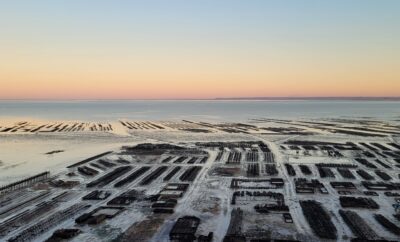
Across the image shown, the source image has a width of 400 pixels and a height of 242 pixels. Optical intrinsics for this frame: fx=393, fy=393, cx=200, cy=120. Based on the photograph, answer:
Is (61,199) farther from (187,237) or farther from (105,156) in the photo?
(105,156)

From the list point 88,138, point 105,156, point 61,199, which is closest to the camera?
point 61,199

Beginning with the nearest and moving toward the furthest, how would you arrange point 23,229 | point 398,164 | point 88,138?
point 23,229 → point 398,164 → point 88,138

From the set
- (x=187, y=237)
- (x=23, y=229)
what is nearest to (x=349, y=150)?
(x=187, y=237)

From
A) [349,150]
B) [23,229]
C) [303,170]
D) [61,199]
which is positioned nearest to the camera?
[23,229]

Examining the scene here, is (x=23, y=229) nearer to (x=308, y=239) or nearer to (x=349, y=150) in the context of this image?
(x=308, y=239)

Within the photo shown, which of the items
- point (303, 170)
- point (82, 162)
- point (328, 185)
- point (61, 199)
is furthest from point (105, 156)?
point (328, 185)

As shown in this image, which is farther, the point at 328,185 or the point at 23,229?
the point at 328,185

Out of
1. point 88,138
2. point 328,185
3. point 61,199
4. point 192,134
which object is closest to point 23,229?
point 61,199

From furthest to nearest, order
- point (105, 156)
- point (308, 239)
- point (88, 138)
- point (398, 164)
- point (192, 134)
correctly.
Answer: point (192, 134) → point (88, 138) → point (105, 156) → point (398, 164) → point (308, 239)

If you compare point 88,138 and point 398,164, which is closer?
point 398,164
